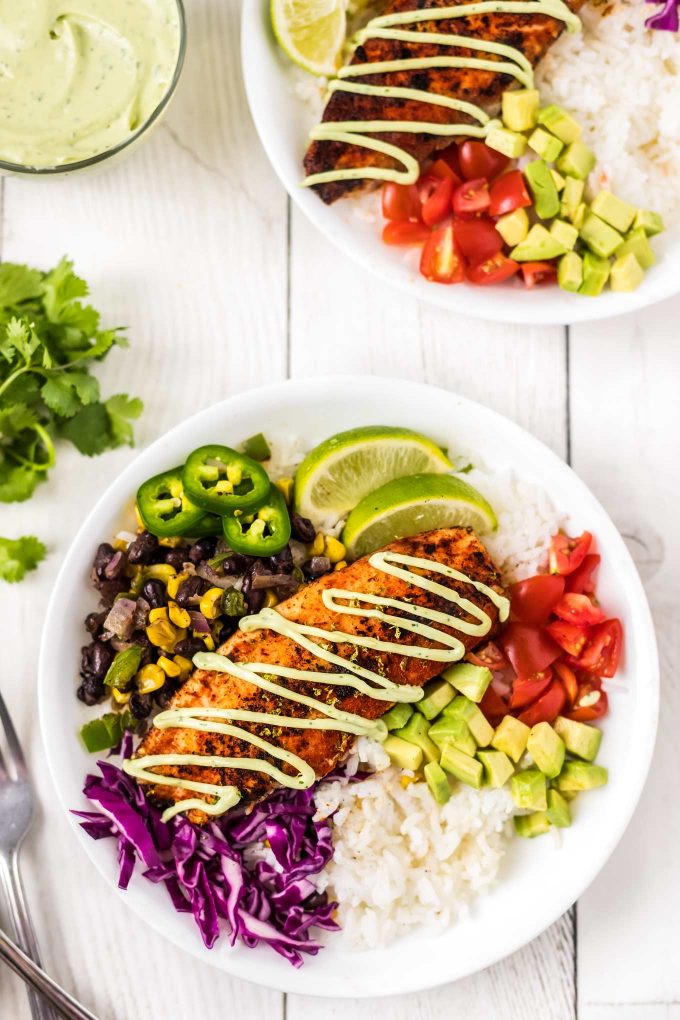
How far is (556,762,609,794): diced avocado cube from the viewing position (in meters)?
3.27

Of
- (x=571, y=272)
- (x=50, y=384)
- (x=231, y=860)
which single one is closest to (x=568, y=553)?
(x=571, y=272)

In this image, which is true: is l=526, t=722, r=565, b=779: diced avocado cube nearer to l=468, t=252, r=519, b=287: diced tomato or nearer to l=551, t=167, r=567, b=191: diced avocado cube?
l=468, t=252, r=519, b=287: diced tomato

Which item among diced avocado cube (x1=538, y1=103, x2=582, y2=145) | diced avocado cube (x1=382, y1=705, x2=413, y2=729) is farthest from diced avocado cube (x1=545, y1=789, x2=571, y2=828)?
diced avocado cube (x1=538, y1=103, x2=582, y2=145)

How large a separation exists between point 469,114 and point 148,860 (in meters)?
2.75

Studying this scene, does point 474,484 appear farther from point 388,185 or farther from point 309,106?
point 309,106

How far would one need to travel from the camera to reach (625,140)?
343 centimetres

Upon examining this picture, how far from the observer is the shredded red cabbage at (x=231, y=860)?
3.20m

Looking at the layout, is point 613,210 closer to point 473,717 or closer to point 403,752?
point 473,717

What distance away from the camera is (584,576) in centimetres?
332

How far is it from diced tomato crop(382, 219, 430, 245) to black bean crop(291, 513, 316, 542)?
1.03 m

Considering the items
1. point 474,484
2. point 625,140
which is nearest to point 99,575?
point 474,484

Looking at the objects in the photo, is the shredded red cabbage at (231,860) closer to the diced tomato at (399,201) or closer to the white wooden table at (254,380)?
the white wooden table at (254,380)

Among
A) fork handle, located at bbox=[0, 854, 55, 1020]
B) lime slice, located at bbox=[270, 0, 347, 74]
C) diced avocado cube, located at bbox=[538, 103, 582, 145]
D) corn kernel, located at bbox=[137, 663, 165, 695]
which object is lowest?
fork handle, located at bbox=[0, 854, 55, 1020]

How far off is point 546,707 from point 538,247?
1.59m
